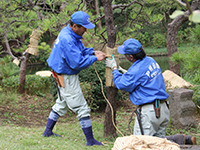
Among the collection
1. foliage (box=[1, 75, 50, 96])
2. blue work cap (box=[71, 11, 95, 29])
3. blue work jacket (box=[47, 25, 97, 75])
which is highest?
blue work cap (box=[71, 11, 95, 29])

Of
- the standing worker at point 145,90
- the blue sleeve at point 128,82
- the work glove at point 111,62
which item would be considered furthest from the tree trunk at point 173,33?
the blue sleeve at point 128,82

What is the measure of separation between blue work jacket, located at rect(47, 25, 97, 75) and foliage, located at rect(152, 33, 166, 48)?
24.0 m

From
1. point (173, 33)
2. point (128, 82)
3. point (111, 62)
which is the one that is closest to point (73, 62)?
point (111, 62)

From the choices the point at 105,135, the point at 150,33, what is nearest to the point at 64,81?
the point at 105,135

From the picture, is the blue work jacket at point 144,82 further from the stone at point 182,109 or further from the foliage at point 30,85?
the foliage at point 30,85

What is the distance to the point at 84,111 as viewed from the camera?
368 cm

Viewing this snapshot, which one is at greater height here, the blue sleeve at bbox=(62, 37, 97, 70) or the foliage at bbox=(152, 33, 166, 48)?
the blue sleeve at bbox=(62, 37, 97, 70)

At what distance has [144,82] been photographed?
118 inches

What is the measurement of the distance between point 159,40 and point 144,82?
24756 mm

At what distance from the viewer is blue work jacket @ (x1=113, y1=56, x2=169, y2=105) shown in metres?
3.00

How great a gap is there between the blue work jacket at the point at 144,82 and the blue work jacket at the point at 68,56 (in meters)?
0.73

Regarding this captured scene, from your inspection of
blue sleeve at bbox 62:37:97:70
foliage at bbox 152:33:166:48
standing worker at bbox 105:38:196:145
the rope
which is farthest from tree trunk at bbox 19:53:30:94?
foliage at bbox 152:33:166:48

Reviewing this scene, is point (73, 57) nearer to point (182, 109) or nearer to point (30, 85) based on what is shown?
point (182, 109)

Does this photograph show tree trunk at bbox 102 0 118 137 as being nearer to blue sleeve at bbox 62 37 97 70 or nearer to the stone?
blue sleeve at bbox 62 37 97 70
